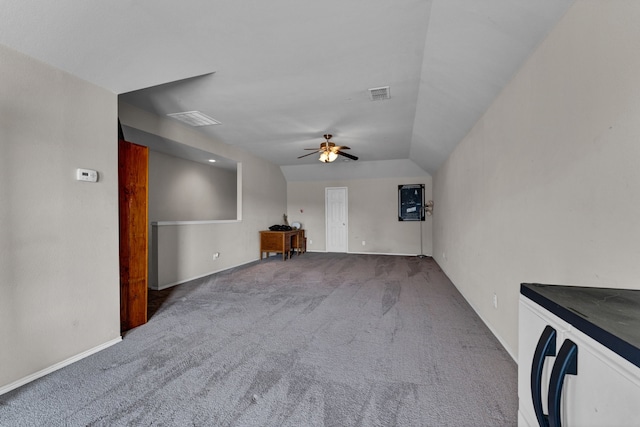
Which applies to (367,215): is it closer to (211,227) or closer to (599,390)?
(211,227)

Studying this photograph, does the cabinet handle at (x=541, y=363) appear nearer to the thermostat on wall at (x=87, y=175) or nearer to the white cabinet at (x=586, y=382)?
the white cabinet at (x=586, y=382)

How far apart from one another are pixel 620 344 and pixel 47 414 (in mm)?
2493

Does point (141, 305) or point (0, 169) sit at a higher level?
point (0, 169)

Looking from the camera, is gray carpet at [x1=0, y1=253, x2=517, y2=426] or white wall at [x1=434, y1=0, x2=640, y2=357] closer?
white wall at [x1=434, y1=0, x2=640, y2=357]

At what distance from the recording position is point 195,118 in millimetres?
3908

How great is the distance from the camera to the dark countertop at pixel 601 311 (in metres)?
0.54

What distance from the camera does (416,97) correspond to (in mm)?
3193

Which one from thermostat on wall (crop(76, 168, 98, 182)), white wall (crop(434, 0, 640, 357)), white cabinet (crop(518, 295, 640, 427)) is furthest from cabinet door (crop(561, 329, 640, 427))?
thermostat on wall (crop(76, 168, 98, 182))

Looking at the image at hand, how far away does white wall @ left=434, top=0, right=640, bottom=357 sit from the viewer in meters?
1.06

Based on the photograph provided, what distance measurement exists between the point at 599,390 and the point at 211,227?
5131mm

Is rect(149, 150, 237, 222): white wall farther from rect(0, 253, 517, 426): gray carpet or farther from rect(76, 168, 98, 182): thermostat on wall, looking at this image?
rect(76, 168, 98, 182): thermostat on wall

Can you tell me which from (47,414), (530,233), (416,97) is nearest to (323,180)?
(416,97)

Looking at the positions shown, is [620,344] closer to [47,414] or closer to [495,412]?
[495,412]

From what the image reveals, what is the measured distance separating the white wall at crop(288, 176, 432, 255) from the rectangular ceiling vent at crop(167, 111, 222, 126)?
374 cm
